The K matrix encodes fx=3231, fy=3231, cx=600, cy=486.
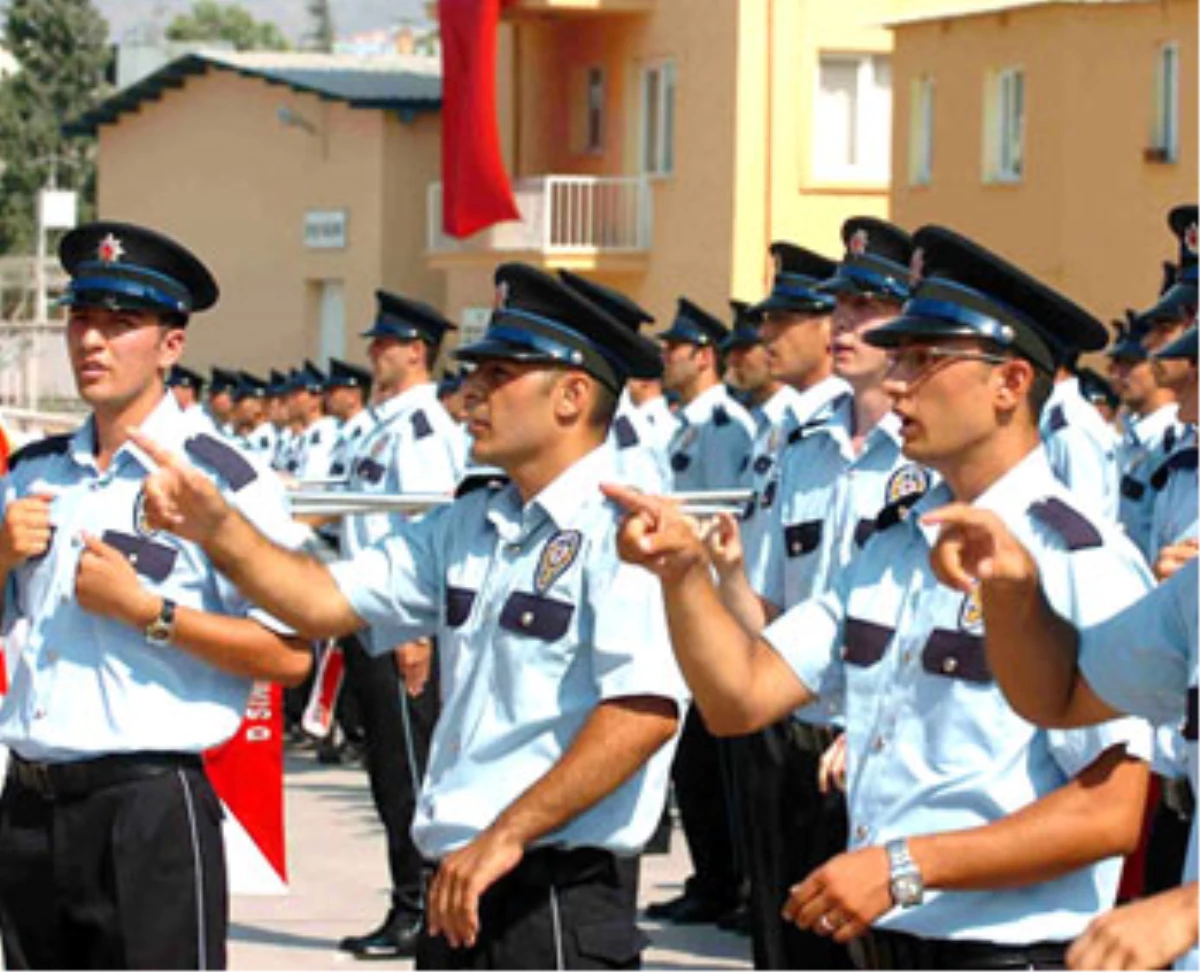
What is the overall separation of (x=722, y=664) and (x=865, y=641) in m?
0.46

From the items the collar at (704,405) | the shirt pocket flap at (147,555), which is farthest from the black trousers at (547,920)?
the collar at (704,405)

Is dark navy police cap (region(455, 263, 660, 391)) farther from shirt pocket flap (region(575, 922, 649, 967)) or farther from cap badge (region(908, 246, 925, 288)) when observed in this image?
shirt pocket flap (region(575, 922, 649, 967))

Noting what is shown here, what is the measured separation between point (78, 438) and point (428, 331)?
627 centimetres

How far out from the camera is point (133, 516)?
23.4 feet

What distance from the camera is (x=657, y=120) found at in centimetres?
3919

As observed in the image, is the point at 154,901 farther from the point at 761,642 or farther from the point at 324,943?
the point at 324,943

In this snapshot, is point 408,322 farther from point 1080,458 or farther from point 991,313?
point 991,313

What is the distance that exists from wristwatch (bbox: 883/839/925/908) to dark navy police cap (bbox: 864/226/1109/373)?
95 cm

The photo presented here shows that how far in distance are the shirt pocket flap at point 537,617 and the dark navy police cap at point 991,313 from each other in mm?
848

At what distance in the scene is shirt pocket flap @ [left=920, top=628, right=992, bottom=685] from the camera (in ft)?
19.0

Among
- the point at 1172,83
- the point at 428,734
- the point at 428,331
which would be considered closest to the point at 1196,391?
the point at 428,734

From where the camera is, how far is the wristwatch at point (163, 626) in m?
6.83

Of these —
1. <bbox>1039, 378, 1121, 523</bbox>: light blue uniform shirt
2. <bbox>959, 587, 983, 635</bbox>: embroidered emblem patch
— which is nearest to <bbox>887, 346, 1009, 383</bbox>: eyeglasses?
<bbox>959, 587, 983, 635</bbox>: embroidered emblem patch

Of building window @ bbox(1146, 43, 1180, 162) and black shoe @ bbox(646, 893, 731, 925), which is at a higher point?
building window @ bbox(1146, 43, 1180, 162)
